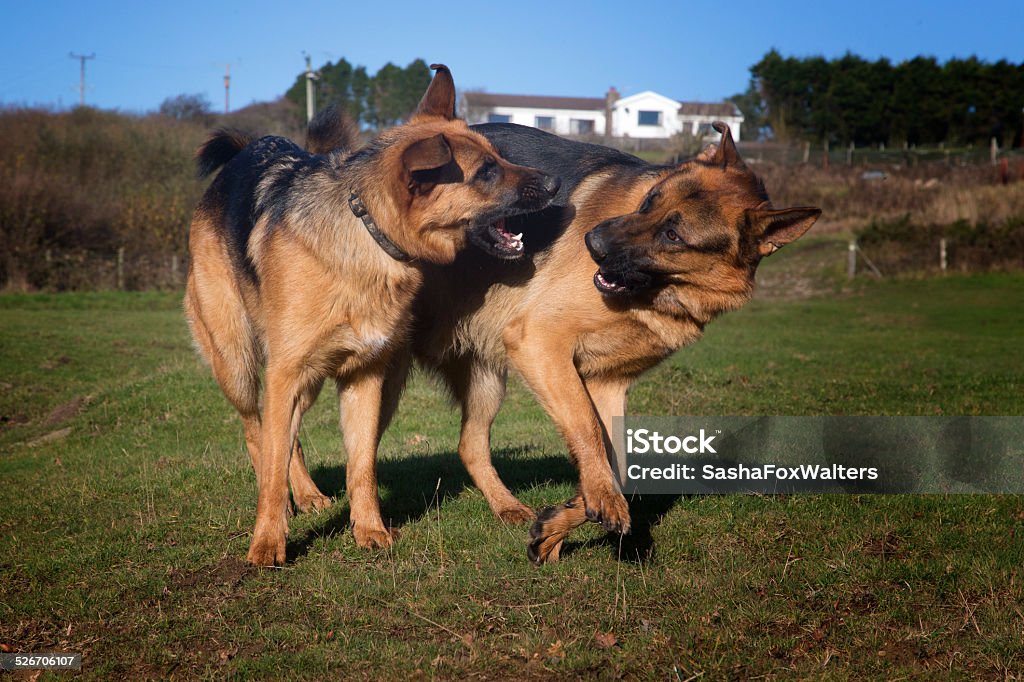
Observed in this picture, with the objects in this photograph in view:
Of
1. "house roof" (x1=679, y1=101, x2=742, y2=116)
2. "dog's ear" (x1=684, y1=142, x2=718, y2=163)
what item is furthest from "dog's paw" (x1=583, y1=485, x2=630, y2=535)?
"house roof" (x1=679, y1=101, x2=742, y2=116)

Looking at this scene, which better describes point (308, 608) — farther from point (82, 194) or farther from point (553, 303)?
point (82, 194)

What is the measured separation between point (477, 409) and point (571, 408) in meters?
1.61

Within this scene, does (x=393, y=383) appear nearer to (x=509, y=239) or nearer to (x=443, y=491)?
(x=443, y=491)

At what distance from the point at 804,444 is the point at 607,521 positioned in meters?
3.69

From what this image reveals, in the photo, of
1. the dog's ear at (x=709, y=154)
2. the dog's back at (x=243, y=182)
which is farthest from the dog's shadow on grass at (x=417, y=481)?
the dog's ear at (x=709, y=154)

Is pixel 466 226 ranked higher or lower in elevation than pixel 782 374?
higher

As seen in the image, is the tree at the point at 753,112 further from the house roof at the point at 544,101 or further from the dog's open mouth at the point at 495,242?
the dog's open mouth at the point at 495,242

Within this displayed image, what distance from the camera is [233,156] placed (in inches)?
291

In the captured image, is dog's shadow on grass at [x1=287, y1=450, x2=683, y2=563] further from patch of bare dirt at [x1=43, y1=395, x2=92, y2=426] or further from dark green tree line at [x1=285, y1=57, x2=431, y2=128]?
dark green tree line at [x1=285, y1=57, x2=431, y2=128]

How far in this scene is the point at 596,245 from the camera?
17.7 ft

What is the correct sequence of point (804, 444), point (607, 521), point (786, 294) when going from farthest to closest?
point (786, 294) → point (804, 444) → point (607, 521)

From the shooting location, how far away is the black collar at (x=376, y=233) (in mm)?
5309

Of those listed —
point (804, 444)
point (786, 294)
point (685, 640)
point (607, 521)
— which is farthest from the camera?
point (786, 294)

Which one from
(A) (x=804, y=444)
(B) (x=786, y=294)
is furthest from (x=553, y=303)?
(B) (x=786, y=294)
